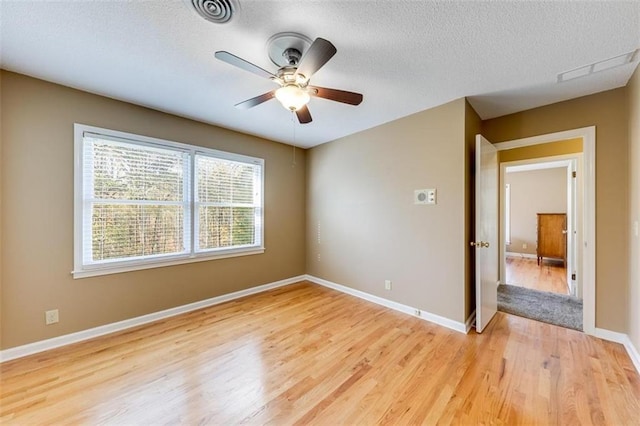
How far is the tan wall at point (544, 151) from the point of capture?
356 centimetres

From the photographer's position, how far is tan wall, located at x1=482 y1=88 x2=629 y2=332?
7.77ft

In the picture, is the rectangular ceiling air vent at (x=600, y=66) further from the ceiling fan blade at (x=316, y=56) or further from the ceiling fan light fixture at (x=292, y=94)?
the ceiling fan light fixture at (x=292, y=94)

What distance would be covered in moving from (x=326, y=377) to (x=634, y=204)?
9.94ft

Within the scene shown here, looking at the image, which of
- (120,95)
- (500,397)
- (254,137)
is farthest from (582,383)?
(120,95)

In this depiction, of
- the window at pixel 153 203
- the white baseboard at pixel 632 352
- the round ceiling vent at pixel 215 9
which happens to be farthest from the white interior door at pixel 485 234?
the window at pixel 153 203

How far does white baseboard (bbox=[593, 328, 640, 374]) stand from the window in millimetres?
4153

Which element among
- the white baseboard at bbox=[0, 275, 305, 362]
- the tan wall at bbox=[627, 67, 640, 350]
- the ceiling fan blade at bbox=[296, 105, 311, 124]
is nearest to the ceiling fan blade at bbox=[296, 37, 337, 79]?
the ceiling fan blade at bbox=[296, 105, 311, 124]

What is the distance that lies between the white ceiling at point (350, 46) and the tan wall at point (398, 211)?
1.77 ft

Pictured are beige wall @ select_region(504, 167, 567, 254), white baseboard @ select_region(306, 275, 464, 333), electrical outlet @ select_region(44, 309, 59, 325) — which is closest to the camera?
electrical outlet @ select_region(44, 309, 59, 325)

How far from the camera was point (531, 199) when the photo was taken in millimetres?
6805

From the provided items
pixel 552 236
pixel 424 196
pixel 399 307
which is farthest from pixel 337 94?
pixel 552 236

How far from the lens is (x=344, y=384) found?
186cm

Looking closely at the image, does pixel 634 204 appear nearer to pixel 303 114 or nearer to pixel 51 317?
pixel 303 114

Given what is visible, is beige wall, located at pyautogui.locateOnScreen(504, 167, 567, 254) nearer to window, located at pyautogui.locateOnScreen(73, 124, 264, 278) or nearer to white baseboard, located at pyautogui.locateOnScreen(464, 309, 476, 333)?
white baseboard, located at pyautogui.locateOnScreen(464, 309, 476, 333)
